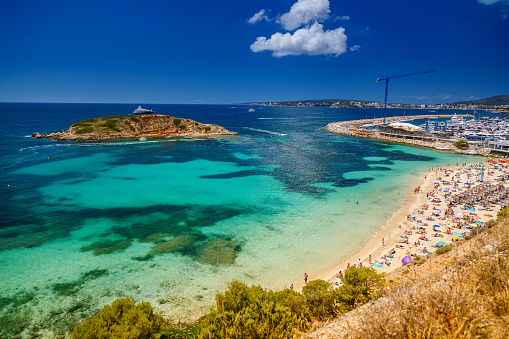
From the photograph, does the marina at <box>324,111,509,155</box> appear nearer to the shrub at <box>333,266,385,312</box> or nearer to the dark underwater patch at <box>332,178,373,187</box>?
the dark underwater patch at <box>332,178,373,187</box>

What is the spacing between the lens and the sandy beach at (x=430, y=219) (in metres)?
25.9

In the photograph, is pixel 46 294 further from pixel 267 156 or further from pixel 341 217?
pixel 267 156

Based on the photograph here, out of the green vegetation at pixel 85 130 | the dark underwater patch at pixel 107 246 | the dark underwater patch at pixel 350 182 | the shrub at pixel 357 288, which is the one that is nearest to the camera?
the shrub at pixel 357 288

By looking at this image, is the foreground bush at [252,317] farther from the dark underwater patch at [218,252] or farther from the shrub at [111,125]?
the shrub at [111,125]

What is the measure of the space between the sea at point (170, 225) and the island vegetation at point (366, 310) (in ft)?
20.8

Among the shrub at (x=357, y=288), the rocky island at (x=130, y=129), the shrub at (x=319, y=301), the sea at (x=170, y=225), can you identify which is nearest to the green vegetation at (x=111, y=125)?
the rocky island at (x=130, y=129)

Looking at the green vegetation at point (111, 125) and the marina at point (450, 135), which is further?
the green vegetation at point (111, 125)

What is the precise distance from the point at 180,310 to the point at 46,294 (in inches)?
434

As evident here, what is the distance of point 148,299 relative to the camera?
2078 centimetres

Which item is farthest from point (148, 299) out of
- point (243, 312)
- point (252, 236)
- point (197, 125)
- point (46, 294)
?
point (197, 125)

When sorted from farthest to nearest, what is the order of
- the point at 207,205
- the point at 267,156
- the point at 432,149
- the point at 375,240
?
the point at 432,149, the point at 267,156, the point at 207,205, the point at 375,240

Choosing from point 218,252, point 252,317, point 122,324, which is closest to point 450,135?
point 218,252

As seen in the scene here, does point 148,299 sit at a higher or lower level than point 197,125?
lower

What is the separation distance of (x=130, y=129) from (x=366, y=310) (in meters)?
116
